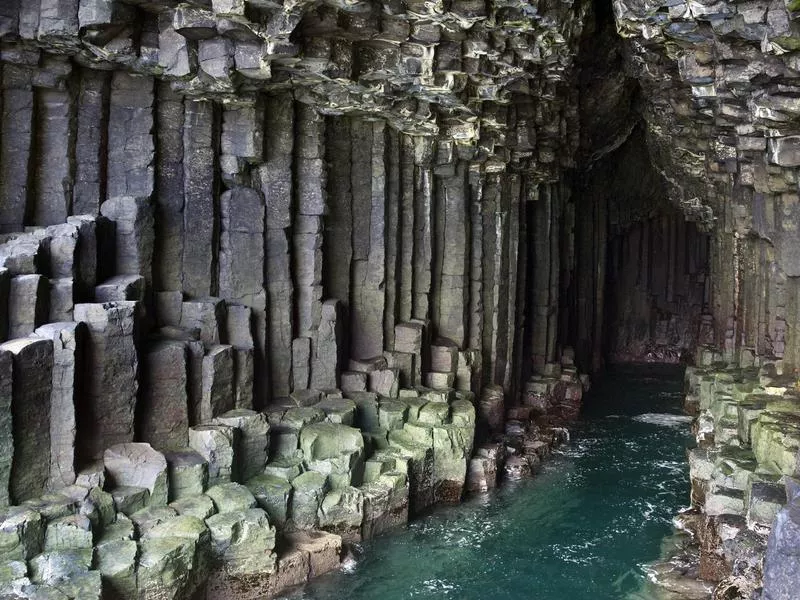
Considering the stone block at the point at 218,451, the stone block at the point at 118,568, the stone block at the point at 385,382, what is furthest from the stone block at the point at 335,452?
the stone block at the point at 118,568

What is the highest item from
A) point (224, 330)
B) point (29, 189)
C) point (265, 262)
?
point (29, 189)

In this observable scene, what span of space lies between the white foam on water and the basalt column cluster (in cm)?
567

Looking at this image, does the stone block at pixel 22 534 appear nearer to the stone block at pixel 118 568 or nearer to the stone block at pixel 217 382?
the stone block at pixel 118 568

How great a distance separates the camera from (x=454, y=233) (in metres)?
19.8

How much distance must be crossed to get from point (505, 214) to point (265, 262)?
8024 millimetres

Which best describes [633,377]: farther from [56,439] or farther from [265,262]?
[56,439]

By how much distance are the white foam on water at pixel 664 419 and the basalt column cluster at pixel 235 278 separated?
18.6 feet

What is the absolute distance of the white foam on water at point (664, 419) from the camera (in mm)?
22125

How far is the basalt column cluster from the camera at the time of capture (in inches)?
436

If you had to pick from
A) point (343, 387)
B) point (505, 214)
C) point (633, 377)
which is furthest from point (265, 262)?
point (633, 377)

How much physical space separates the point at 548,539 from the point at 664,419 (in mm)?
10336

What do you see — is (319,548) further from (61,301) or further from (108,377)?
(61,301)

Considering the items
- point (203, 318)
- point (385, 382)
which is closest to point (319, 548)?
point (203, 318)

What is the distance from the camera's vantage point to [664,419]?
22719mm
